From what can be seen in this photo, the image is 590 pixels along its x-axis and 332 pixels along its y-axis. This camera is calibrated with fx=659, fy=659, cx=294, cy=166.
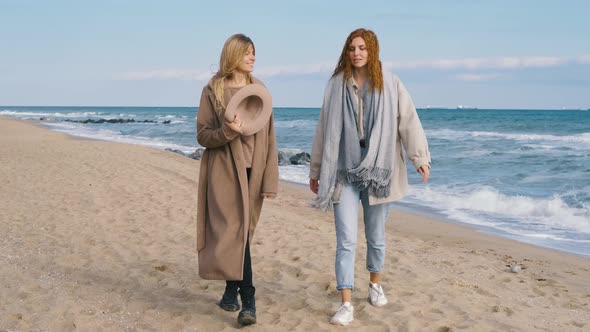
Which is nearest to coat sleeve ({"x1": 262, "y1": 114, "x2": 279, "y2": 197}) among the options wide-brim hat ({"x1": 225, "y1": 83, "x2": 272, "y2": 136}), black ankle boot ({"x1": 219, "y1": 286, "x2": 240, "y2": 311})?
wide-brim hat ({"x1": 225, "y1": 83, "x2": 272, "y2": 136})

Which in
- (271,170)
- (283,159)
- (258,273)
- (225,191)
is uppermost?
(271,170)

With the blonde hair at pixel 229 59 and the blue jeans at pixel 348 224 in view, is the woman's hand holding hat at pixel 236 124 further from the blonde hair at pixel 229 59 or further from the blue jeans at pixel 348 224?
the blue jeans at pixel 348 224

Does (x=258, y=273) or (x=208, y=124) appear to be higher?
(x=208, y=124)

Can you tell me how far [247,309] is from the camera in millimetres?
4316

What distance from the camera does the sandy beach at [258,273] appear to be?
14.9 feet

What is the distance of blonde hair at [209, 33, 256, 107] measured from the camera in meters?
4.05

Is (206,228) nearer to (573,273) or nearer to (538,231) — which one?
(573,273)

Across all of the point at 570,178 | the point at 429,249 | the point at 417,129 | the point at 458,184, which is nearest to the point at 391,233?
the point at 429,249

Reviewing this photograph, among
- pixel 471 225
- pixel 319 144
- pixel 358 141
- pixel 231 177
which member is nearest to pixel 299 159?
pixel 471 225

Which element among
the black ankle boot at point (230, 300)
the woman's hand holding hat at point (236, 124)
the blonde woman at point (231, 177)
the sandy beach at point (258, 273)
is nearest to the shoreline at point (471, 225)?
the sandy beach at point (258, 273)

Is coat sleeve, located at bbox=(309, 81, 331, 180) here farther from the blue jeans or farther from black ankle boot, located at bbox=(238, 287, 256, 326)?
black ankle boot, located at bbox=(238, 287, 256, 326)

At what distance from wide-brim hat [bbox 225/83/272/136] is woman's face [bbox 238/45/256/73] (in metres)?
0.11

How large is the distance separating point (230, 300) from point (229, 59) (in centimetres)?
169

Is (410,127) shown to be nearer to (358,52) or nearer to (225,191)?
(358,52)
